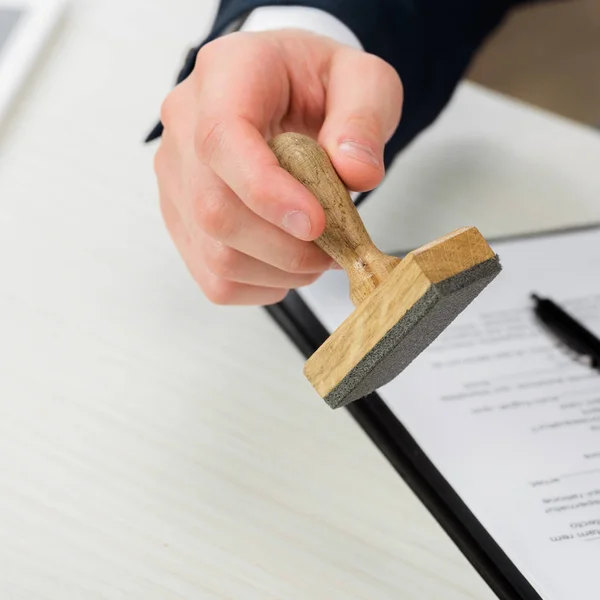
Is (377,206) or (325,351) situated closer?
(325,351)

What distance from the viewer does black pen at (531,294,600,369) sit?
0.42 meters

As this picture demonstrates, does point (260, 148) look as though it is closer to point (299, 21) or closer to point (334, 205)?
point (334, 205)

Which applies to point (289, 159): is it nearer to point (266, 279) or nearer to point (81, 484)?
point (266, 279)

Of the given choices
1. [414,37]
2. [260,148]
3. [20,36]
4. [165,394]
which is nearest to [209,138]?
[260,148]

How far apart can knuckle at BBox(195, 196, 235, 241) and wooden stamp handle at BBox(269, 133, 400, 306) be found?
0.13 feet

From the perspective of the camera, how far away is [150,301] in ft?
1.48

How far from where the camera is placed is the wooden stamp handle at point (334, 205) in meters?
0.30

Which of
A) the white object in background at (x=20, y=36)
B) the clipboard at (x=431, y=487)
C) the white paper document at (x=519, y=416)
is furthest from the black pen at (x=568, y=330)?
the white object in background at (x=20, y=36)

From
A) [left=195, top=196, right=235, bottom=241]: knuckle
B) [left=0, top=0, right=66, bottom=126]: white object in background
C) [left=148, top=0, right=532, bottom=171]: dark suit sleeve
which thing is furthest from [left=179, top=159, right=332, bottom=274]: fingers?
[left=0, top=0, right=66, bottom=126]: white object in background

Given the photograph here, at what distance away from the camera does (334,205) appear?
1.01ft

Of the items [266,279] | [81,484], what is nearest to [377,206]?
[266,279]

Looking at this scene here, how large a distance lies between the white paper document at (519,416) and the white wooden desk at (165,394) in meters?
0.03

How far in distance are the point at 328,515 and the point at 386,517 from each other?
3 centimetres

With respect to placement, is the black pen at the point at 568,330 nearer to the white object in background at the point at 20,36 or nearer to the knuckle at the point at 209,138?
the knuckle at the point at 209,138
